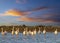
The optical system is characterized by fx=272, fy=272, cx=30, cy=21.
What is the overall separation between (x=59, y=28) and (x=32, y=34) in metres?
20.1

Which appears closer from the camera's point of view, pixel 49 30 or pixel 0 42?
pixel 0 42

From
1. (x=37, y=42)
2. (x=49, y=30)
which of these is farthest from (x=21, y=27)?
(x=37, y=42)

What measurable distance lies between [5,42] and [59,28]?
27555 millimetres

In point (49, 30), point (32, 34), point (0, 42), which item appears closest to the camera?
point (0, 42)

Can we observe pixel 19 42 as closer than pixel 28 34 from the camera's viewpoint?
Yes

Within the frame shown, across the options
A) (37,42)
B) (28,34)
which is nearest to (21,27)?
(28,34)

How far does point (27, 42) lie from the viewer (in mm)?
24188

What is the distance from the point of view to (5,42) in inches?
946

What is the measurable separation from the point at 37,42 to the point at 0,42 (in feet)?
11.0

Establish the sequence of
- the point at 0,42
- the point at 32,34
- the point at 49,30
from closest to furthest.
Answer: the point at 0,42 < the point at 32,34 < the point at 49,30

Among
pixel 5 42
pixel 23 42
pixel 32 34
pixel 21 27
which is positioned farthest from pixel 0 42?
pixel 21 27

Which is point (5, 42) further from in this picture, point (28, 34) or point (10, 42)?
point (28, 34)

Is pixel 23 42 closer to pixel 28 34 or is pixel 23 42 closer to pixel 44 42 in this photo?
pixel 44 42

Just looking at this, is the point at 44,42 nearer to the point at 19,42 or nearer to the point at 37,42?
the point at 37,42
